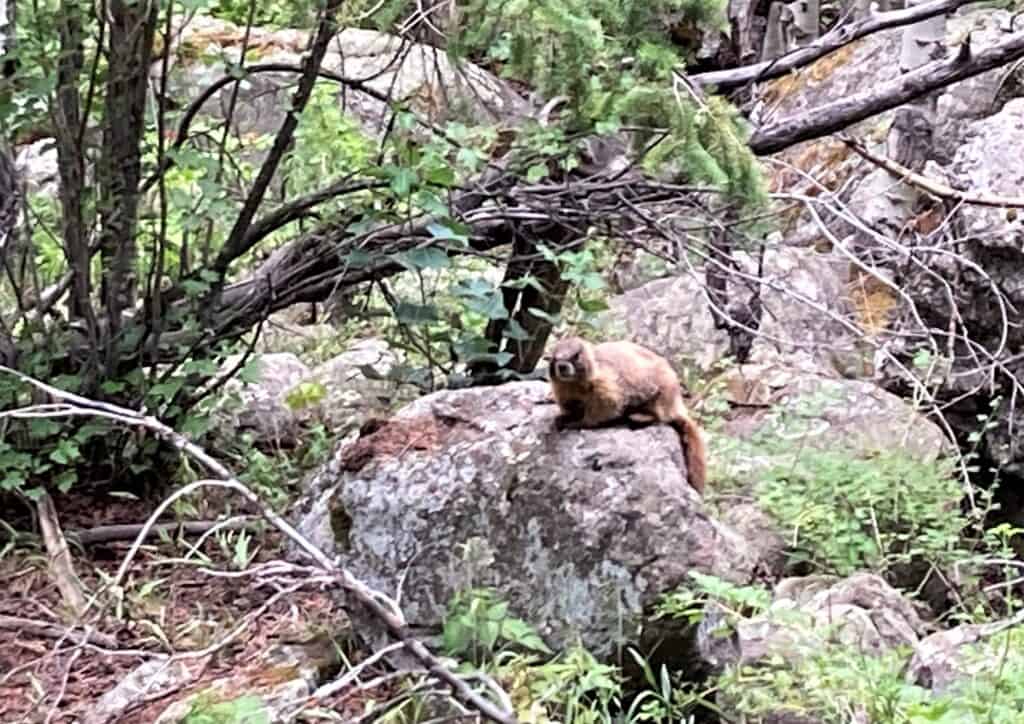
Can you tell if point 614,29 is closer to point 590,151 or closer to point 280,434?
point 590,151

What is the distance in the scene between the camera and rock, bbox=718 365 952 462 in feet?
21.8

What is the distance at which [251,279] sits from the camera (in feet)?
18.1

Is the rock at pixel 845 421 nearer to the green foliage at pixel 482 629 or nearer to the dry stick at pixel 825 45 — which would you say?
the dry stick at pixel 825 45

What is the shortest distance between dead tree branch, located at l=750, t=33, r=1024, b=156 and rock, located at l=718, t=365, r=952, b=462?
1.59 m

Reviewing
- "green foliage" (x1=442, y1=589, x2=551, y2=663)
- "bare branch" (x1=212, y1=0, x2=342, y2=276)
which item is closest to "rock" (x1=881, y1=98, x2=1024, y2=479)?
"bare branch" (x1=212, y1=0, x2=342, y2=276)

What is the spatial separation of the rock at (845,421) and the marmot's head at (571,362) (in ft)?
7.85

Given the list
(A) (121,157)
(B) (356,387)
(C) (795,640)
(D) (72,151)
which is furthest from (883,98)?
(D) (72,151)

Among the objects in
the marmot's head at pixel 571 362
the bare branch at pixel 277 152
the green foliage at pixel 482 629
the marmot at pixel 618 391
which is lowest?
the green foliage at pixel 482 629

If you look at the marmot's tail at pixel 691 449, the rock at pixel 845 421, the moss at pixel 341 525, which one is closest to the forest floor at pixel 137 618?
the moss at pixel 341 525

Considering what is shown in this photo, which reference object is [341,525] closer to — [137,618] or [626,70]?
[137,618]

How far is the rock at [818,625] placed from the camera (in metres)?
4.12

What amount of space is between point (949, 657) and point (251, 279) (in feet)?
9.83

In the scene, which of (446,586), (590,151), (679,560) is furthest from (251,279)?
(679,560)

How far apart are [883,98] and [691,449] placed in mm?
1829
